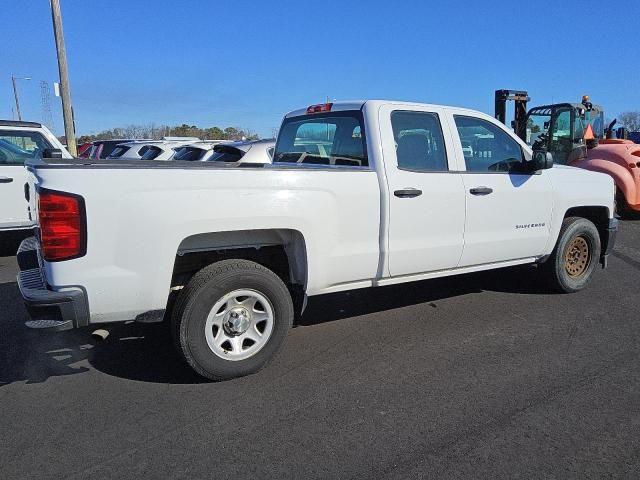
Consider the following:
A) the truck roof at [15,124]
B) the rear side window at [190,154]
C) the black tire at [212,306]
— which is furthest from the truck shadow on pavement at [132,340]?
the rear side window at [190,154]

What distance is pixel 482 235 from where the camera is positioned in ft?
16.0

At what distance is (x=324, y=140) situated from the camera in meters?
5.02

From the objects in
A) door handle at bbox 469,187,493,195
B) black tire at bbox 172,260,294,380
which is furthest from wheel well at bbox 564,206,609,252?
black tire at bbox 172,260,294,380

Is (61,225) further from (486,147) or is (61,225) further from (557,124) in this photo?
(557,124)

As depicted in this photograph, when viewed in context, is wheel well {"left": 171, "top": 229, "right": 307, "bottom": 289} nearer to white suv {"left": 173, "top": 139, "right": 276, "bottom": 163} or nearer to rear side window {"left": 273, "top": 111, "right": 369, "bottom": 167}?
rear side window {"left": 273, "top": 111, "right": 369, "bottom": 167}

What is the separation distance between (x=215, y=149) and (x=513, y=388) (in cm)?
671

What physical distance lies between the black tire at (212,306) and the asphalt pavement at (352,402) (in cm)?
15

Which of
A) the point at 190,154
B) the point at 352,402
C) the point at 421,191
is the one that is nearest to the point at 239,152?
the point at 190,154

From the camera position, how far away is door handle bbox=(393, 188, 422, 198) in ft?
13.8

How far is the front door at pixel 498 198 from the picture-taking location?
4.80 m

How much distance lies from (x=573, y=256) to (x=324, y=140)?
325 centimetres

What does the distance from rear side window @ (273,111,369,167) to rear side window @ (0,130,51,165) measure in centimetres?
451

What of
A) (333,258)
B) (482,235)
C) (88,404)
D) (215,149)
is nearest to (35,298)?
(88,404)

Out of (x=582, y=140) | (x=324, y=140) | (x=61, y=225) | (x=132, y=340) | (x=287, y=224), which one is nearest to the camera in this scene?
(x=61, y=225)
